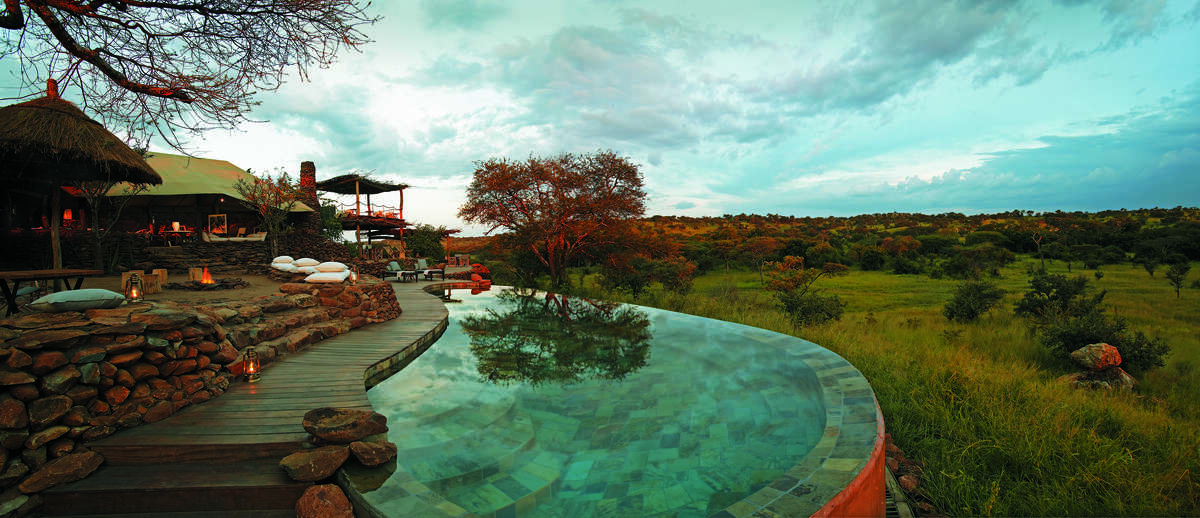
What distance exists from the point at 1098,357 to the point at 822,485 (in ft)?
19.0

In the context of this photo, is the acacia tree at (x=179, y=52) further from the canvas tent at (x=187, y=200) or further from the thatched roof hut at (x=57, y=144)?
the canvas tent at (x=187, y=200)

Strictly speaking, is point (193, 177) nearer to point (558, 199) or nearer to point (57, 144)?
point (57, 144)

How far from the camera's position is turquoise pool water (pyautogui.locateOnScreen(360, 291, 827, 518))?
2.42 meters

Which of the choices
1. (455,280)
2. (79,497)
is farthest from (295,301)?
(455,280)

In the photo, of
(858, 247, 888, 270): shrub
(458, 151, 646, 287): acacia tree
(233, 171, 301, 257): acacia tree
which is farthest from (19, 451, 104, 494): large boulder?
(858, 247, 888, 270): shrub

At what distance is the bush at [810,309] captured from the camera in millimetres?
7910

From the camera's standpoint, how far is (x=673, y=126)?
15.2 meters

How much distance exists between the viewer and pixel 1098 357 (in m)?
5.05

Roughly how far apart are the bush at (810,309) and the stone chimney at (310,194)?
17.5m

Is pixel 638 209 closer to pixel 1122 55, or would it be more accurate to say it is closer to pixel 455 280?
pixel 455 280

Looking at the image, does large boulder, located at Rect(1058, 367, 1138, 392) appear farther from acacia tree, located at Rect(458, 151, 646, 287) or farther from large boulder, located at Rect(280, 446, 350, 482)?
acacia tree, located at Rect(458, 151, 646, 287)

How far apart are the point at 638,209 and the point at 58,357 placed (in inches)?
486

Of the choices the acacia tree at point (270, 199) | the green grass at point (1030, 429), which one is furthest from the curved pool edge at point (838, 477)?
the acacia tree at point (270, 199)

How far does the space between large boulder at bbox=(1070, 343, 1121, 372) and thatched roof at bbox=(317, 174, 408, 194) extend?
22.9 meters
